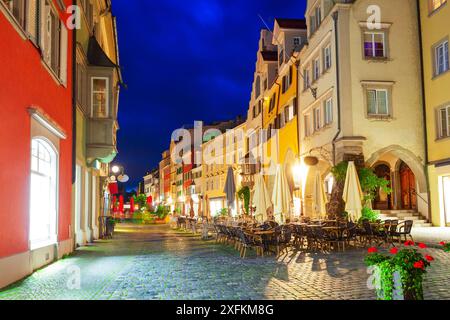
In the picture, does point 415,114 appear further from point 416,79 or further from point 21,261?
point 21,261

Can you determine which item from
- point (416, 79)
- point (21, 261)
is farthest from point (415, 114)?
point (21, 261)

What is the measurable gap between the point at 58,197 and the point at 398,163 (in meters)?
20.8

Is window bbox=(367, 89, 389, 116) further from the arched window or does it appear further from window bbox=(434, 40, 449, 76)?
the arched window

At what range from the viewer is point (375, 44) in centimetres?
2469

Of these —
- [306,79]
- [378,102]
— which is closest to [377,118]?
[378,102]

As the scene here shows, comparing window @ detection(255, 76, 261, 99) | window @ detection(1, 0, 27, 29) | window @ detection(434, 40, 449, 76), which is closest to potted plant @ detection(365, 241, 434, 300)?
window @ detection(1, 0, 27, 29)

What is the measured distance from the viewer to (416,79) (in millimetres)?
24688

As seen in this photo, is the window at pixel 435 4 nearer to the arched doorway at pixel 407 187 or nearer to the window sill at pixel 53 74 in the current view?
the arched doorway at pixel 407 187

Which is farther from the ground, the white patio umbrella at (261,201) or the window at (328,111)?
the window at (328,111)

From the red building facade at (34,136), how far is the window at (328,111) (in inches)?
536

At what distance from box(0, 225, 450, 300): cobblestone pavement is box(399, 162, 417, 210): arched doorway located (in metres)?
13.3

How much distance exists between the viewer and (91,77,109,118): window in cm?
2067

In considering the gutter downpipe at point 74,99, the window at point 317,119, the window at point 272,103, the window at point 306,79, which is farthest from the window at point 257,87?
the gutter downpipe at point 74,99

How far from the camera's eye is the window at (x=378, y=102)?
24.2 m
